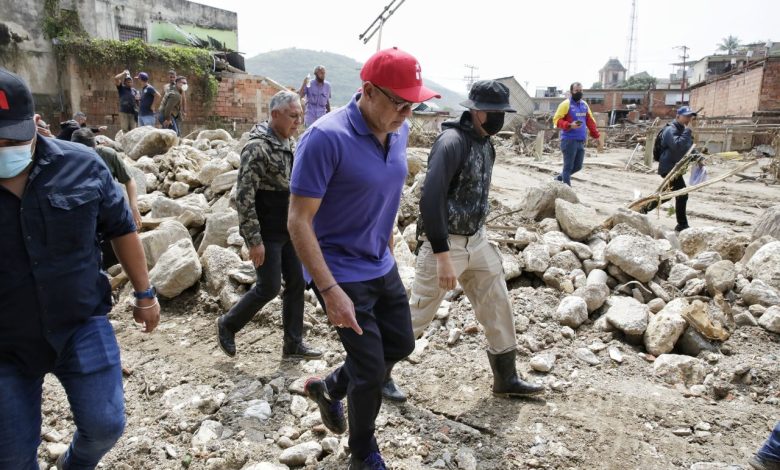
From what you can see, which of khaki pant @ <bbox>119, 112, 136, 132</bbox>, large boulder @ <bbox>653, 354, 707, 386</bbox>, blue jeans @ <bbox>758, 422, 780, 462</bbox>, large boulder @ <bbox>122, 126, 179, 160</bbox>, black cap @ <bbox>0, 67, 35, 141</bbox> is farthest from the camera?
khaki pant @ <bbox>119, 112, 136, 132</bbox>

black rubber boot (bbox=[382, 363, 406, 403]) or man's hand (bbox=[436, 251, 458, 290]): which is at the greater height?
man's hand (bbox=[436, 251, 458, 290])

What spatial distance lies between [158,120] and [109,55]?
24.3ft

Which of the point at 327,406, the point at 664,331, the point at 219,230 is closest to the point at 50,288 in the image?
the point at 327,406

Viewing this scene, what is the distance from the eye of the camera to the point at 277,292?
148 inches

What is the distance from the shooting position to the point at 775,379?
3.59m

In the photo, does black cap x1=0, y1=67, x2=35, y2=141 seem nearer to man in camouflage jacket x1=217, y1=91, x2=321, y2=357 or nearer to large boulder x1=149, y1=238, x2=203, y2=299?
man in camouflage jacket x1=217, y1=91, x2=321, y2=357

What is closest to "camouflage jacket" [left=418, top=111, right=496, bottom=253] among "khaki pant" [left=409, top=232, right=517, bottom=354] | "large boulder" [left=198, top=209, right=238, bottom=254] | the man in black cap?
the man in black cap

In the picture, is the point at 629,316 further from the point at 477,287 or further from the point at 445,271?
the point at 445,271

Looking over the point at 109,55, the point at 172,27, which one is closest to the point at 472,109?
the point at 109,55

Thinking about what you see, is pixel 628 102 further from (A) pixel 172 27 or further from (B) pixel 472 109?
(B) pixel 472 109

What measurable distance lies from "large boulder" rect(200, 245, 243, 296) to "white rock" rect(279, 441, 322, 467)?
7.66ft

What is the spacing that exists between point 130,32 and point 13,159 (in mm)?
24141

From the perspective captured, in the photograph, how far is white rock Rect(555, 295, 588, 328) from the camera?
4230mm

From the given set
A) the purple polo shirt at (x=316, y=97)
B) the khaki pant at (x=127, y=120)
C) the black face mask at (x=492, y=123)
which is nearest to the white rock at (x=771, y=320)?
the black face mask at (x=492, y=123)
